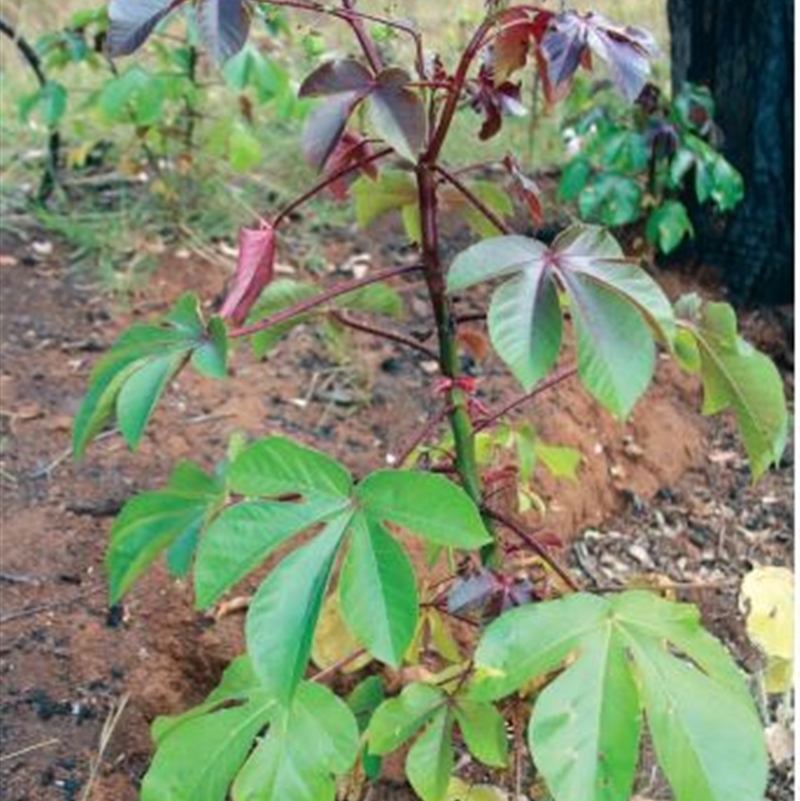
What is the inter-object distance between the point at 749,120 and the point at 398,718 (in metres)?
1.87

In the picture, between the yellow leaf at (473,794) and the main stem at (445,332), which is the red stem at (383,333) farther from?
the yellow leaf at (473,794)

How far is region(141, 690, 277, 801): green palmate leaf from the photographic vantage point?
50.3 inches

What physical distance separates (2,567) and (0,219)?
1295mm

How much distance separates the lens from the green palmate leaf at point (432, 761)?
1.38m

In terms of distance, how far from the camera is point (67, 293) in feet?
9.39

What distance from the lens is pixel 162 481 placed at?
2258 mm

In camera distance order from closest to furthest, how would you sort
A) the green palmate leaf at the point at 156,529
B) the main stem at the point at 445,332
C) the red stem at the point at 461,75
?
the red stem at the point at 461,75, the main stem at the point at 445,332, the green palmate leaf at the point at 156,529

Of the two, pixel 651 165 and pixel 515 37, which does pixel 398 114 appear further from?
pixel 651 165

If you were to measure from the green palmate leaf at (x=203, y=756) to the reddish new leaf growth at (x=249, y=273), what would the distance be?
0.35m

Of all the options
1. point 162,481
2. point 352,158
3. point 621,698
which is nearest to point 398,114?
point 352,158

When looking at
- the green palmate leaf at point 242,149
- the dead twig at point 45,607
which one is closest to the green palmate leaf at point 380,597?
the dead twig at point 45,607

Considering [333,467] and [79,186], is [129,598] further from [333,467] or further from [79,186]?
[79,186]

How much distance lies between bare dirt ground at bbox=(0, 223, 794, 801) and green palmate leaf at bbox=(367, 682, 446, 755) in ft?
1.46

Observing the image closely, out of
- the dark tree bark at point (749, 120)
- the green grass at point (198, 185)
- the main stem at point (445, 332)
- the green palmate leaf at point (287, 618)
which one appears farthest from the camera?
the green grass at point (198, 185)
